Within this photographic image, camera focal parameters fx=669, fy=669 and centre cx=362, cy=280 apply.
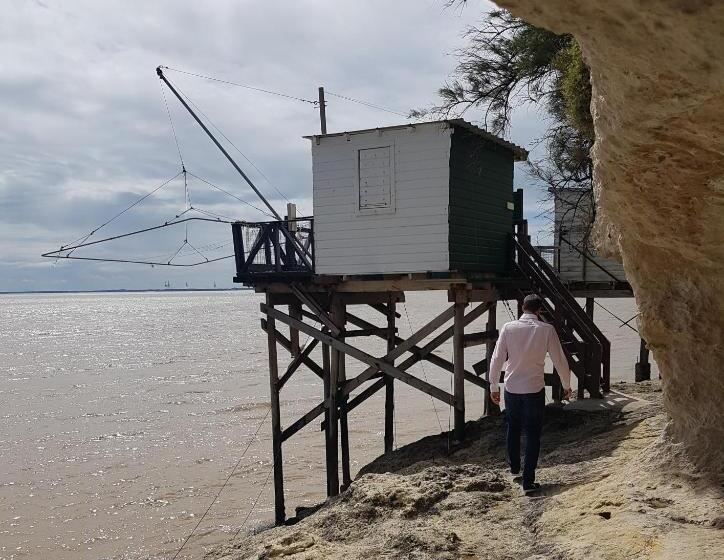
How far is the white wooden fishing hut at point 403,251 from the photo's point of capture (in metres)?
11.2

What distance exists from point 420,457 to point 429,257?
3253 millimetres

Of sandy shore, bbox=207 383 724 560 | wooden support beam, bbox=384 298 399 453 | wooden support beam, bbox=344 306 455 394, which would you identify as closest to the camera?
sandy shore, bbox=207 383 724 560

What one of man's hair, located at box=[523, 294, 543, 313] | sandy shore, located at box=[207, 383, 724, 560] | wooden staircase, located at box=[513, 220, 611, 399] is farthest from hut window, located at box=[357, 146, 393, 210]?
man's hair, located at box=[523, 294, 543, 313]

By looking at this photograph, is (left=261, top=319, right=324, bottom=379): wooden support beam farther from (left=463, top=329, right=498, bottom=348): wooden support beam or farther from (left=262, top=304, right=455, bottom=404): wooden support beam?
(left=463, top=329, right=498, bottom=348): wooden support beam

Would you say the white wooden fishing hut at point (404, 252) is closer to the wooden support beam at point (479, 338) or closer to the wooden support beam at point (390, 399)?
the wooden support beam at point (479, 338)

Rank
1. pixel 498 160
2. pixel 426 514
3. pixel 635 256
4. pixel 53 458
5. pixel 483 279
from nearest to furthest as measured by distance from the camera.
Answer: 1. pixel 635 256
2. pixel 426 514
3. pixel 483 279
4. pixel 498 160
5. pixel 53 458

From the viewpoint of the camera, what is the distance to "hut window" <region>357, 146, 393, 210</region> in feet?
37.6

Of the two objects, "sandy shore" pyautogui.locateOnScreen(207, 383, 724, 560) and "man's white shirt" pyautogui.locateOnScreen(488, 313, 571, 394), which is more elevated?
"man's white shirt" pyautogui.locateOnScreen(488, 313, 571, 394)

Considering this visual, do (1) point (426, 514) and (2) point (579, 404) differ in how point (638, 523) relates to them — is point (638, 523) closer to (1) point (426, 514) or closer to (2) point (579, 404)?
(1) point (426, 514)

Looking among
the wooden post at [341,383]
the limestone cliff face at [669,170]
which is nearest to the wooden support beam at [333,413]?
the wooden post at [341,383]

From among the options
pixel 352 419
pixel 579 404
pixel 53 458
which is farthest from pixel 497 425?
pixel 53 458

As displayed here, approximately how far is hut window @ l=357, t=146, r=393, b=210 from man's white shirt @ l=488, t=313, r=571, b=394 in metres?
5.43

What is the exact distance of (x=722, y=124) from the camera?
373 centimetres

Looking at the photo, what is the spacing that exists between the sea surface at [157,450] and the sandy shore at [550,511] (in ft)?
18.0
